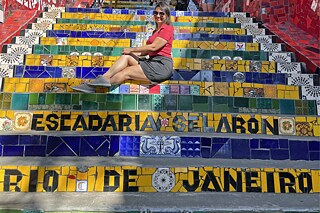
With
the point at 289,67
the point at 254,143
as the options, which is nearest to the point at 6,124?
the point at 254,143

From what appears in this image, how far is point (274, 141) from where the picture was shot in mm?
2502

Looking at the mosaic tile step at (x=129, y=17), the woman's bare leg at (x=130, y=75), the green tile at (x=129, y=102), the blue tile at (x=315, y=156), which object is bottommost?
the blue tile at (x=315, y=156)

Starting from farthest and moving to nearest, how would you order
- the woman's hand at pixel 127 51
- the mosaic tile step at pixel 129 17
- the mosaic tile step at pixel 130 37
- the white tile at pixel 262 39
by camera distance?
the mosaic tile step at pixel 129 17
the white tile at pixel 262 39
the mosaic tile step at pixel 130 37
the woman's hand at pixel 127 51

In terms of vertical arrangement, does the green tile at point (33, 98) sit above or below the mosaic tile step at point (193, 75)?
below

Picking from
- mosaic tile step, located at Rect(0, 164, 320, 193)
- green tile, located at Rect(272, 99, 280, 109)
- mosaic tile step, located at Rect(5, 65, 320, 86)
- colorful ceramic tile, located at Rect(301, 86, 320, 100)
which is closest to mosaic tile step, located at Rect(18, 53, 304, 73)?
mosaic tile step, located at Rect(5, 65, 320, 86)

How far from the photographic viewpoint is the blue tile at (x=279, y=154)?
2.47 metres

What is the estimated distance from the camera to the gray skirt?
3.14 metres

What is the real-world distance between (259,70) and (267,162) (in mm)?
1512

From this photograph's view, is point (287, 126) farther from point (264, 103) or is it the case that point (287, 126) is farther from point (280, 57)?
point (280, 57)

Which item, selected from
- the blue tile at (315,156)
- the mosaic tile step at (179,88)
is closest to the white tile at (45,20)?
the mosaic tile step at (179,88)

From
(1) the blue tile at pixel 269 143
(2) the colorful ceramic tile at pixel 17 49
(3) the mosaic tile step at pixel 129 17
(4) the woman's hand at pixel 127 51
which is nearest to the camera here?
(1) the blue tile at pixel 269 143

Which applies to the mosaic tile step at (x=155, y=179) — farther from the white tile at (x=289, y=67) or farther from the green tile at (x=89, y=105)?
the white tile at (x=289, y=67)

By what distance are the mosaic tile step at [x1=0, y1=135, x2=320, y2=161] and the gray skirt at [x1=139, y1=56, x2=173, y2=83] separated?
0.83 metres

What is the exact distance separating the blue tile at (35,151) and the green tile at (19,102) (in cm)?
55
